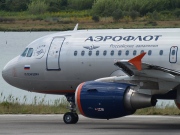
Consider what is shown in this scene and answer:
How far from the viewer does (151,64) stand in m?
26.6

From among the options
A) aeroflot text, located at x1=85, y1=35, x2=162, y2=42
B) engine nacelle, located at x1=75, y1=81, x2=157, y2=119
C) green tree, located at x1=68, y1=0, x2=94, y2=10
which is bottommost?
green tree, located at x1=68, y1=0, x2=94, y2=10

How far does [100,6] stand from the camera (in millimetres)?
92188

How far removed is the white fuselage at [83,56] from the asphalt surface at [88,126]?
4.33 feet

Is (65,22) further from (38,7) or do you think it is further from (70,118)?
(70,118)

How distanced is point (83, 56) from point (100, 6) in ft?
210

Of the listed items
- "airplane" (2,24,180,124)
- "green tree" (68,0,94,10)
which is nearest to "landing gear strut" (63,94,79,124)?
"airplane" (2,24,180,124)

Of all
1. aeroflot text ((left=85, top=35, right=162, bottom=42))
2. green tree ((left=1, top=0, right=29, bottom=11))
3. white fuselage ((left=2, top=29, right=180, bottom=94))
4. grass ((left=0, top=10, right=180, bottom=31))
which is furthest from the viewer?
green tree ((left=1, top=0, right=29, bottom=11))

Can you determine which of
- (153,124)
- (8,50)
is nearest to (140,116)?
(153,124)

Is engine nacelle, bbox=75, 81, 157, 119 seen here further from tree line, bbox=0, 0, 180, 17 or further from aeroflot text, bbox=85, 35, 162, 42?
tree line, bbox=0, 0, 180, 17

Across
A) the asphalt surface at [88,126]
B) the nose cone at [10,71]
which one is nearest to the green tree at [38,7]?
the asphalt surface at [88,126]

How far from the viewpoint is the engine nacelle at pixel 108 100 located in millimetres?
25859

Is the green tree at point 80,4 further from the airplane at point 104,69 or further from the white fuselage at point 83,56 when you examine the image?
the airplane at point 104,69

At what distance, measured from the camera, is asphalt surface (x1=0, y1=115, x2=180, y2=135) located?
25.4m

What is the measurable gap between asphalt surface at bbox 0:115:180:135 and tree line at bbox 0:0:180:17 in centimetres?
5442
